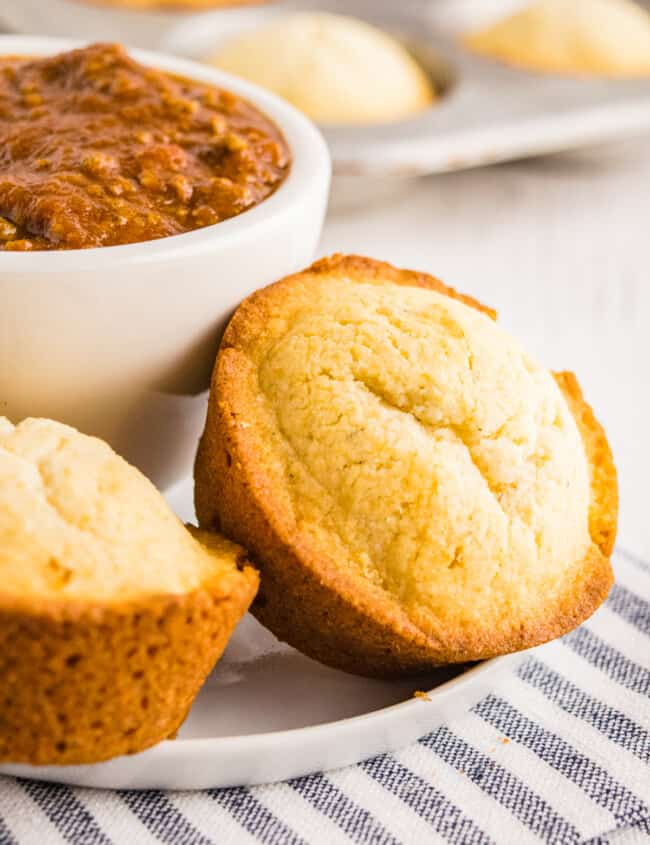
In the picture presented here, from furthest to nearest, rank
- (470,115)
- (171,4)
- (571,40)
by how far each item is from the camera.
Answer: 1. (171,4)
2. (571,40)
3. (470,115)

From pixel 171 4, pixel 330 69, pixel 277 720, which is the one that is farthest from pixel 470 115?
pixel 277 720

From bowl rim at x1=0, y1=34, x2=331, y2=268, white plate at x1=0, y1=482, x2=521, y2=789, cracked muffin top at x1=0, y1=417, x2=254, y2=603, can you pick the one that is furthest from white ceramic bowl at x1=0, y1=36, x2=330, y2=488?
white plate at x1=0, y1=482, x2=521, y2=789

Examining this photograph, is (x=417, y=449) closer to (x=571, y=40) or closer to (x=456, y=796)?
(x=456, y=796)

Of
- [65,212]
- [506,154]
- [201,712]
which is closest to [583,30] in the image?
[506,154]

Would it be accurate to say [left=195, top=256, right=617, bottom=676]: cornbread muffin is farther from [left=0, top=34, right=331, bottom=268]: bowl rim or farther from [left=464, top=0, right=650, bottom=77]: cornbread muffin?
[left=464, top=0, right=650, bottom=77]: cornbread muffin

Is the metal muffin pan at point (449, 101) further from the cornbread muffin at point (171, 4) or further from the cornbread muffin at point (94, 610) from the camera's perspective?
the cornbread muffin at point (94, 610)

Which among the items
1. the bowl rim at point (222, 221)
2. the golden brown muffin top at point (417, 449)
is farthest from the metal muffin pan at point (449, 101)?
the golden brown muffin top at point (417, 449)
